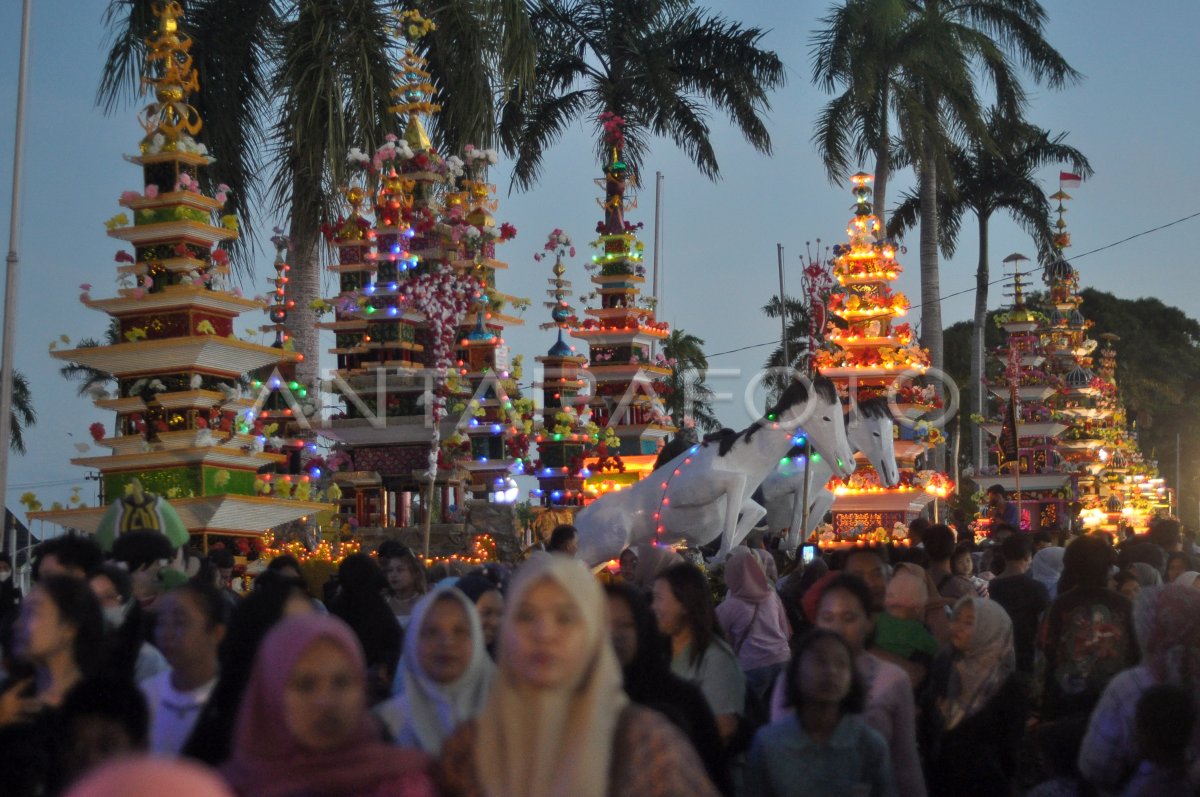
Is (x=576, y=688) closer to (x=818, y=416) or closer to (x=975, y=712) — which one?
(x=975, y=712)

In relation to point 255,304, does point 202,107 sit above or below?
above

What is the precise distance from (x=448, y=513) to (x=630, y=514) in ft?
21.2

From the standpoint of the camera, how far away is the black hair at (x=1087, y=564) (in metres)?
7.71

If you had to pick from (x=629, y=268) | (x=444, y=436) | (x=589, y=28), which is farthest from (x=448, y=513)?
(x=589, y=28)

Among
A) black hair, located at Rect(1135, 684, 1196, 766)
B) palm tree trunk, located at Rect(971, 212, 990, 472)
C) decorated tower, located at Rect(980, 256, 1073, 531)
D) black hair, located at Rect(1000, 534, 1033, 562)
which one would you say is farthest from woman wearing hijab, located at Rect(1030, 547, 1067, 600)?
palm tree trunk, located at Rect(971, 212, 990, 472)

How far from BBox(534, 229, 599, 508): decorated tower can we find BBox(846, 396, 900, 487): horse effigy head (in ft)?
15.2

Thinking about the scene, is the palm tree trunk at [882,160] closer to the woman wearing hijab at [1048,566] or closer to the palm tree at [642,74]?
the palm tree at [642,74]

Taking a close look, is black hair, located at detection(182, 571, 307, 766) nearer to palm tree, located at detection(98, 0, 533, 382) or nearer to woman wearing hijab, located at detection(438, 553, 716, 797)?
woman wearing hijab, located at detection(438, 553, 716, 797)

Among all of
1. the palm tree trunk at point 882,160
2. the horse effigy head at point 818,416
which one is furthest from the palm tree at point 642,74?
the horse effigy head at point 818,416

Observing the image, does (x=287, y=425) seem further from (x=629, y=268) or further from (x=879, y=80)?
(x=879, y=80)

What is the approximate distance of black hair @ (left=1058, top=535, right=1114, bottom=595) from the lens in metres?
7.71

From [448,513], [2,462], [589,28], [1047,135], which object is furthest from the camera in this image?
[1047,135]

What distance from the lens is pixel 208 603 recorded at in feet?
19.4

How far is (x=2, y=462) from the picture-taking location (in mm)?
17812
